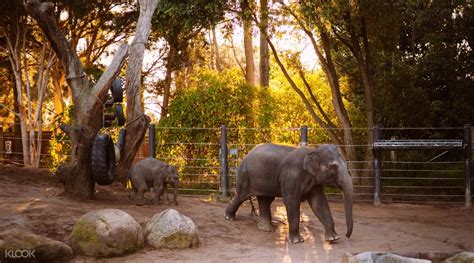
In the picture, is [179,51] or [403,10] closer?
[403,10]

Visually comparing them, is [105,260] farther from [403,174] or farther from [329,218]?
[403,174]

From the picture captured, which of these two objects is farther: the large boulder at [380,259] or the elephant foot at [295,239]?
the elephant foot at [295,239]

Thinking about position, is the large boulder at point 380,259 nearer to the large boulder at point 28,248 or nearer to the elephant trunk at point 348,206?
the elephant trunk at point 348,206

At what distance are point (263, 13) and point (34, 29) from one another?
9455 millimetres

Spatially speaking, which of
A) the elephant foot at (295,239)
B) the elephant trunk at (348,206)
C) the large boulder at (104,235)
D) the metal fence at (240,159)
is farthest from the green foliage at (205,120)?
the large boulder at (104,235)

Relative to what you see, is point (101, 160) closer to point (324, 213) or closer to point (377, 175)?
point (324, 213)

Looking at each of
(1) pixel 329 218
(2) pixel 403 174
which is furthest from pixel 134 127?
(2) pixel 403 174

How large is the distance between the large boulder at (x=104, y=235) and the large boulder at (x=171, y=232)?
355mm

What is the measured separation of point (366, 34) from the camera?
15125 millimetres

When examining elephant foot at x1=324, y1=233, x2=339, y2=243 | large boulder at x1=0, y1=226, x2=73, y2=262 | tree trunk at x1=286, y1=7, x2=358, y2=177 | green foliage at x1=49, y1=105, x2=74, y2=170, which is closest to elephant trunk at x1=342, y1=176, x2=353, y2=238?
elephant foot at x1=324, y1=233, x2=339, y2=243

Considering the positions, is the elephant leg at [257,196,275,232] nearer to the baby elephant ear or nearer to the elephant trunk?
the baby elephant ear

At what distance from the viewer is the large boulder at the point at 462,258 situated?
6.98 meters

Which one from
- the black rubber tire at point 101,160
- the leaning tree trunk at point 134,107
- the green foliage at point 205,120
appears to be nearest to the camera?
the black rubber tire at point 101,160

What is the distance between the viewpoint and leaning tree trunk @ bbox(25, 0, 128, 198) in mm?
10555
